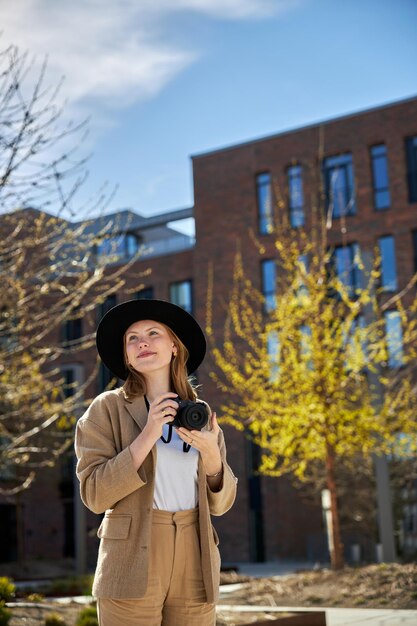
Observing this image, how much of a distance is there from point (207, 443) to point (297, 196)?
27.3 metres

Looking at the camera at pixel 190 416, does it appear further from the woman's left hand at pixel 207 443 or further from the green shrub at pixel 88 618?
the green shrub at pixel 88 618

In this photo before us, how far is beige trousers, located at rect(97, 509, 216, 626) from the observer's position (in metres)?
2.97

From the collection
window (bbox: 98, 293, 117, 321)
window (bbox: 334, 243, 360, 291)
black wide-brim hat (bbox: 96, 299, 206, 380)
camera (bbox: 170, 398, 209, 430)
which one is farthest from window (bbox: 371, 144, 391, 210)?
camera (bbox: 170, 398, 209, 430)

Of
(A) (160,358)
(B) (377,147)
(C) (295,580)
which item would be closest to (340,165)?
(B) (377,147)

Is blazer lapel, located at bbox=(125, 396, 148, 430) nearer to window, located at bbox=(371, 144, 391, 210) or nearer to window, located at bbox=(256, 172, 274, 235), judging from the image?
window, located at bbox=(371, 144, 391, 210)

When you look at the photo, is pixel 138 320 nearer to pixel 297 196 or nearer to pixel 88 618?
pixel 88 618

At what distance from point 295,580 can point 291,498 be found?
18.9 metres

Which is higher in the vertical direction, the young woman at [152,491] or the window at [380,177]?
the window at [380,177]

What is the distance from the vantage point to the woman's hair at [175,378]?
10.8ft

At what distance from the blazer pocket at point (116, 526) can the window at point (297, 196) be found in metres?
27.4

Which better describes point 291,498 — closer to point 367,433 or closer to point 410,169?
point 410,169

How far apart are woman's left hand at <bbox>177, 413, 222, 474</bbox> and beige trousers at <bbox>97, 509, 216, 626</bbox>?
20 cm

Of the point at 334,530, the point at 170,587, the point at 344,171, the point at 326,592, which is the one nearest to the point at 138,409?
the point at 170,587

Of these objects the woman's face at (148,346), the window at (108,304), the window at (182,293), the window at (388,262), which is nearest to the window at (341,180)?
the window at (388,262)
